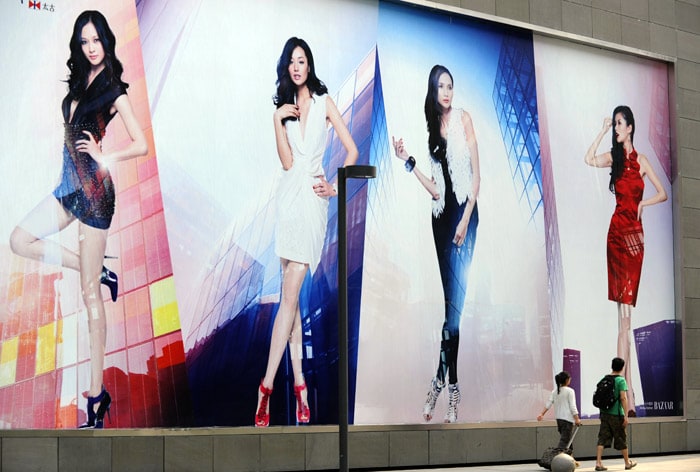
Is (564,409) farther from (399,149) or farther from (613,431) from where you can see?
(399,149)

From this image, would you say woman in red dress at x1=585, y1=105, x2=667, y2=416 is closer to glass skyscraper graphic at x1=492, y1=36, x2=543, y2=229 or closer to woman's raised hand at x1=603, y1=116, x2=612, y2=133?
woman's raised hand at x1=603, y1=116, x2=612, y2=133

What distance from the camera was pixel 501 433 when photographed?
63.0 ft

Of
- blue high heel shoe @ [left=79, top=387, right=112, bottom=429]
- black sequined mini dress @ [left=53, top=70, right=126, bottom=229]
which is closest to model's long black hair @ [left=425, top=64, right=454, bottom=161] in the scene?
black sequined mini dress @ [left=53, top=70, right=126, bottom=229]

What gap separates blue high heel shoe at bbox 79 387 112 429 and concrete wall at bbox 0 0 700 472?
0.40ft

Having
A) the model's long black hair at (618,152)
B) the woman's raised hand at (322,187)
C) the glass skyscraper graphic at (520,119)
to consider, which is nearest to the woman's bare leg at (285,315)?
the woman's raised hand at (322,187)

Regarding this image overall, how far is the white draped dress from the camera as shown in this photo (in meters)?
17.1

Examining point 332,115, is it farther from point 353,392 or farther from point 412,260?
point 353,392

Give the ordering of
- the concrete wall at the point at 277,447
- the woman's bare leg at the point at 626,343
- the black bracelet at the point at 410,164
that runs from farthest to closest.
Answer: the woman's bare leg at the point at 626,343 < the black bracelet at the point at 410,164 < the concrete wall at the point at 277,447

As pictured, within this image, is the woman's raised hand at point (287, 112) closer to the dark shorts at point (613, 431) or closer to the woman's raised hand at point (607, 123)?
the dark shorts at point (613, 431)

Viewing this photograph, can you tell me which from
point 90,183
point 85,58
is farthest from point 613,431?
point 85,58

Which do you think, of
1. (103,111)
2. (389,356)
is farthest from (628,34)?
(103,111)

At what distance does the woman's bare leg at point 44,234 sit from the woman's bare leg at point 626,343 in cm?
1085

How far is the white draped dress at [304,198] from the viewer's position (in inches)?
672

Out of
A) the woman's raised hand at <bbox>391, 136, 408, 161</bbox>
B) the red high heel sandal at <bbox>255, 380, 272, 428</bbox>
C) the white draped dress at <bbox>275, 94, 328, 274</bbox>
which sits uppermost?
the woman's raised hand at <bbox>391, 136, 408, 161</bbox>
